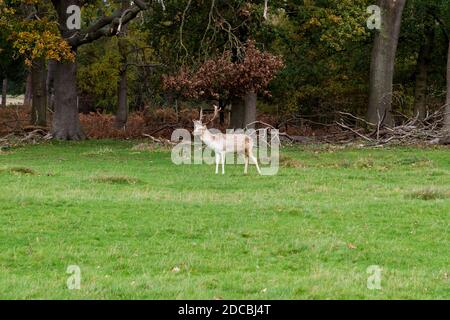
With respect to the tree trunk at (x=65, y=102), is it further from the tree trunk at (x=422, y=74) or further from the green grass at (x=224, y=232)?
the tree trunk at (x=422, y=74)

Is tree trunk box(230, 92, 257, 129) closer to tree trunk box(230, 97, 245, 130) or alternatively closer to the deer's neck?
tree trunk box(230, 97, 245, 130)

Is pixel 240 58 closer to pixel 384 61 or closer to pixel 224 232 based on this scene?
pixel 384 61

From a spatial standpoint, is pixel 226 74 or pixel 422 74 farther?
pixel 422 74

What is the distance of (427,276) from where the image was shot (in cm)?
915

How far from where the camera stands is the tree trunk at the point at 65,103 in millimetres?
30391

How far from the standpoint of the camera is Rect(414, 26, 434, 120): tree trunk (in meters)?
34.3

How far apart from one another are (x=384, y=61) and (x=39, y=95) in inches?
611

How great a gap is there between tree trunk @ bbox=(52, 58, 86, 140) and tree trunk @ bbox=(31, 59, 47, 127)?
14.0ft

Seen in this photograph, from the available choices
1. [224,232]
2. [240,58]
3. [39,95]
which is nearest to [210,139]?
[224,232]

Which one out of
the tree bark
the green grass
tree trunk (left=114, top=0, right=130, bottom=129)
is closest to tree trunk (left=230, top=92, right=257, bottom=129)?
the tree bark

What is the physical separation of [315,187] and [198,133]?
134 inches

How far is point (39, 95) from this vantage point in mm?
35469

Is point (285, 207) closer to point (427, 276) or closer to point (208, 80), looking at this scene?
point (427, 276)

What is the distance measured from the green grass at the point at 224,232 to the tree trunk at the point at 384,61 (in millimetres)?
10643
